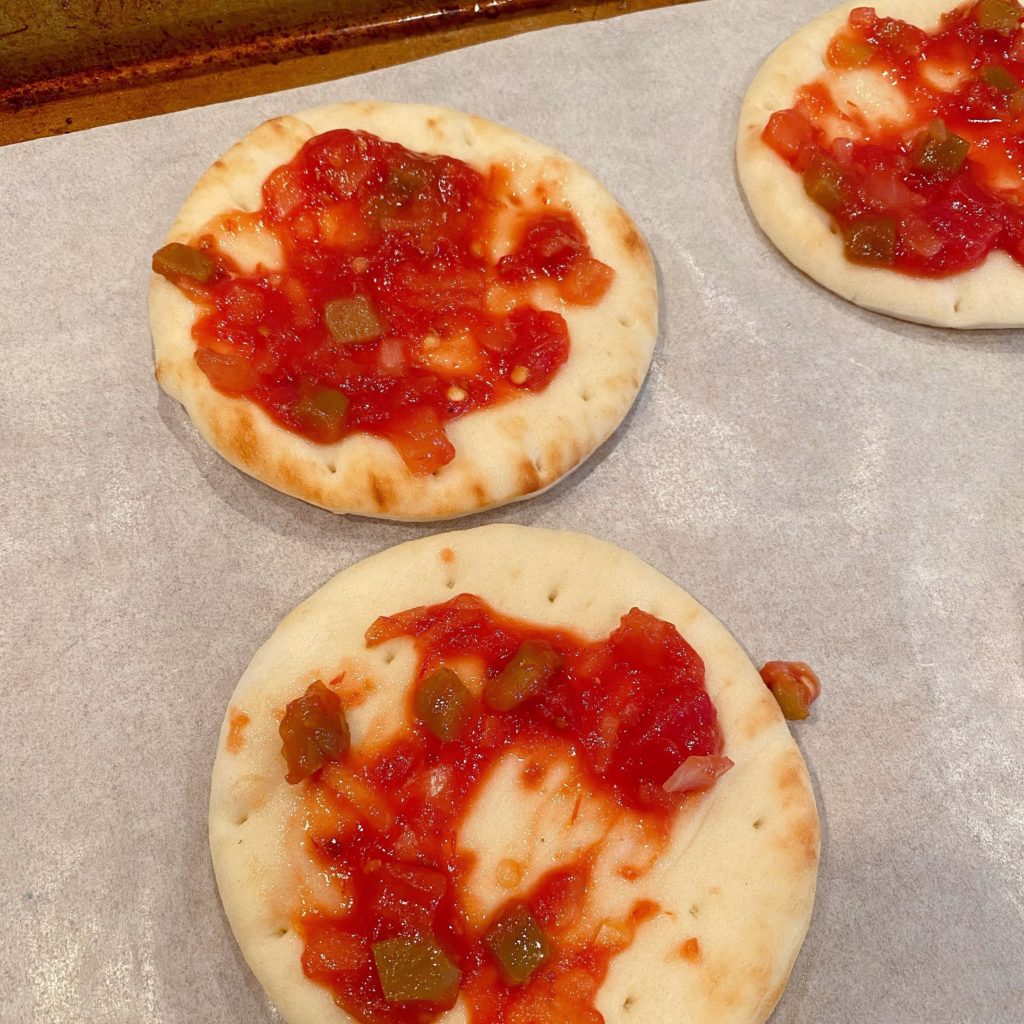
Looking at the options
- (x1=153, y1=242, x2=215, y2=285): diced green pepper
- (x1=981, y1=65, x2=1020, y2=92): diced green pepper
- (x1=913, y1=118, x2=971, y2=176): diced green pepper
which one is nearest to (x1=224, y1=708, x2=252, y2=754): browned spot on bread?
(x1=153, y1=242, x2=215, y2=285): diced green pepper

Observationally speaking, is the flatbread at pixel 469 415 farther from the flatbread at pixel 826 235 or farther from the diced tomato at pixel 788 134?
the diced tomato at pixel 788 134

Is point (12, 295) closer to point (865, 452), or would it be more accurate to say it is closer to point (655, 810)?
point (655, 810)

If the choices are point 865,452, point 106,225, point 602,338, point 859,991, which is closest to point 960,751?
point 859,991

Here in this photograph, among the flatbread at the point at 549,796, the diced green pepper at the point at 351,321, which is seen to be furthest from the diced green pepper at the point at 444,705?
the diced green pepper at the point at 351,321

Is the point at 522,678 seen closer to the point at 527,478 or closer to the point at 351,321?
the point at 527,478

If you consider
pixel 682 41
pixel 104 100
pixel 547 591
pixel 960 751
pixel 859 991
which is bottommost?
pixel 859 991

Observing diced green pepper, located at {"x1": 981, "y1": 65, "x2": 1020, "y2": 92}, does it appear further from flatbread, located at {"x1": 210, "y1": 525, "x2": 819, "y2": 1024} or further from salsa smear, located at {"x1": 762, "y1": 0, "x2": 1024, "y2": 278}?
flatbread, located at {"x1": 210, "y1": 525, "x2": 819, "y2": 1024}
